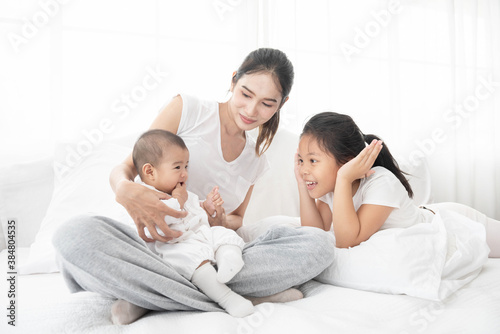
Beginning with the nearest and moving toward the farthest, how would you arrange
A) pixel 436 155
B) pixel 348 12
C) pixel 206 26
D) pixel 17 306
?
pixel 17 306 → pixel 206 26 → pixel 348 12 → pixel 436 155

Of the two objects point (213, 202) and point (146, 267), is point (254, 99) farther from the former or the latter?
point (146, 267)

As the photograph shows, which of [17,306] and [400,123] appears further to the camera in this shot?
[400,123]

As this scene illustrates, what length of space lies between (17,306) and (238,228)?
2.72 feet

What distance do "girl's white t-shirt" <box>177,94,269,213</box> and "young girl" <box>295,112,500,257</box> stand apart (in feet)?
0.89

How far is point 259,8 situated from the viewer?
93.7 inches

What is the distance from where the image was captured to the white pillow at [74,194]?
1307 millimetres

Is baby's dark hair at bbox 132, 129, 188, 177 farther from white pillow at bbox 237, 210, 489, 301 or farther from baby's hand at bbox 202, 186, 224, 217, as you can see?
white pillow at bbox 237, 210, 489, 301

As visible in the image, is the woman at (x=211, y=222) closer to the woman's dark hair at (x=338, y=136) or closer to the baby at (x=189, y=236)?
the baby at (x=189, y=236)

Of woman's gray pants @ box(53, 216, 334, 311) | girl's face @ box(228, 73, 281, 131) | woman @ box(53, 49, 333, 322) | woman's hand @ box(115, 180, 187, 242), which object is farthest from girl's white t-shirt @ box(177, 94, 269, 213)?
woman's gray pants @ box(53, 216, 334, 311)

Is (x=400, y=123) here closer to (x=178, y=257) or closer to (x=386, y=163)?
(x=386, y=163)

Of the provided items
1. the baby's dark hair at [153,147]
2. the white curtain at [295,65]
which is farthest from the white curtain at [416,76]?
the baby's dark hair at [153,147]

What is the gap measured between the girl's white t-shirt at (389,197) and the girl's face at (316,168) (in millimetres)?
112

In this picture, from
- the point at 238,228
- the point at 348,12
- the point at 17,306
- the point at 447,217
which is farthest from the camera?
the point at 348,12

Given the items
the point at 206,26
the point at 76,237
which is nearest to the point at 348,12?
A: the point at 206,26
